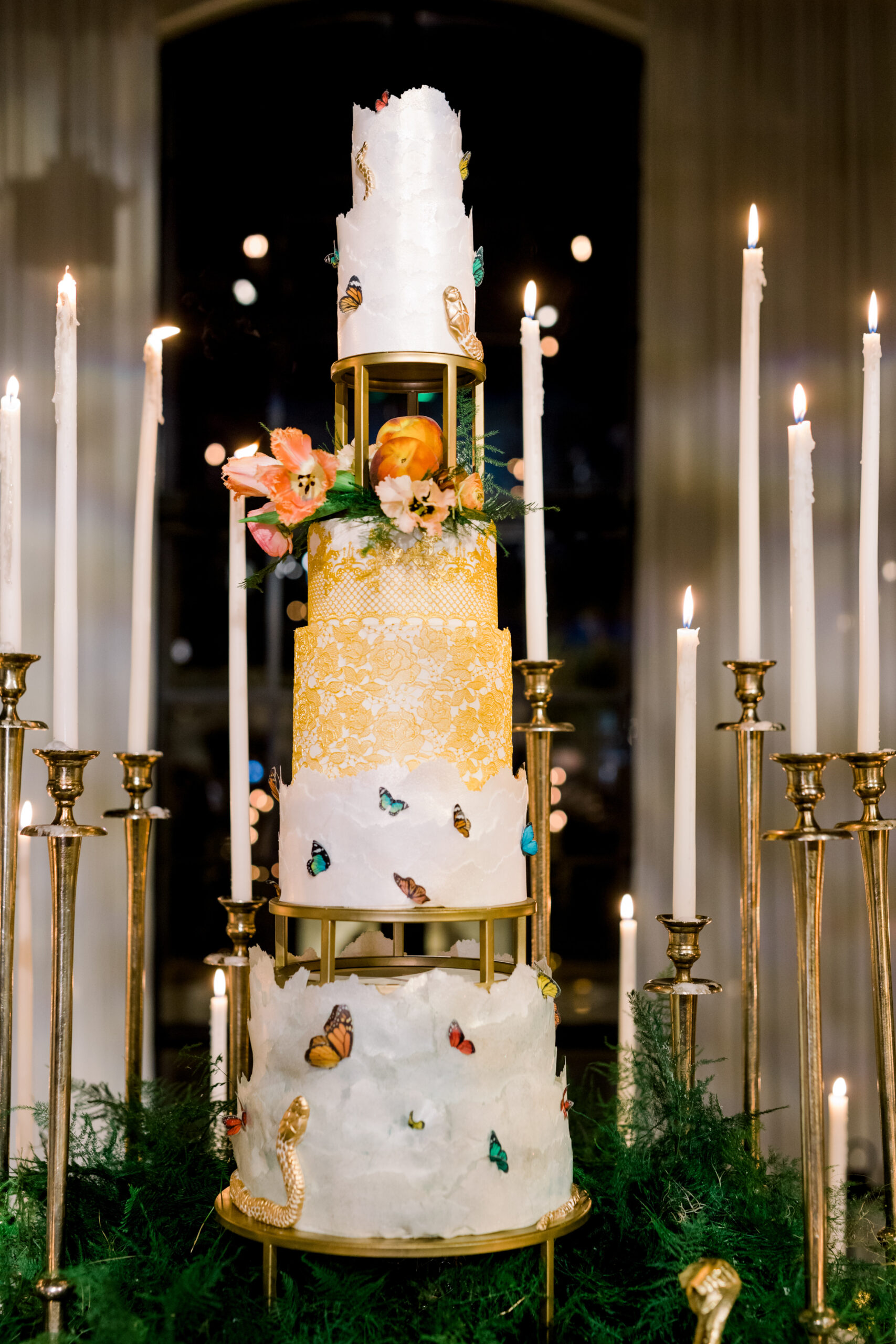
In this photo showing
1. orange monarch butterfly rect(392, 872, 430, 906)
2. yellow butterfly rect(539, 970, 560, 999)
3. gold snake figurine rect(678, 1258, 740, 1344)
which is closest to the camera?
gold snake figurine rect(678, 1258, 740, 1344)

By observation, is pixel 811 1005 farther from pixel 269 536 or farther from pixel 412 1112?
pixel 269 536

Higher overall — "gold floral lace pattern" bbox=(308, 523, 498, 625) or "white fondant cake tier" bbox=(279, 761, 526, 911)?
"gold floral lace pattern" bbox=(308, 523, 498, 625)

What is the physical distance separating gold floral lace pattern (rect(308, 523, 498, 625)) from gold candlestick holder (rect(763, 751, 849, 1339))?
1.72 ft

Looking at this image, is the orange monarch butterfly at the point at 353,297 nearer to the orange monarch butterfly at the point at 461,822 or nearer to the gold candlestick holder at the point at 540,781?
the gold candlestick holder at the point at 540,781

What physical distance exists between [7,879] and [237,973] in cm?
42

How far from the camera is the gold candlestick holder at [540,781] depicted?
6.66 ft

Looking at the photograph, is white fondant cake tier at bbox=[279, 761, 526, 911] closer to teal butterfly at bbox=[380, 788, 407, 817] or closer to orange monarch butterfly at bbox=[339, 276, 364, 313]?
teal butterfly at bbox=[380, 788, 407, 817]

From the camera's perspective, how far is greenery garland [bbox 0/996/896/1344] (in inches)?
62.0

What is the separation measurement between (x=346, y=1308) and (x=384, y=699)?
777 millimetres

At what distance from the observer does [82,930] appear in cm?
370

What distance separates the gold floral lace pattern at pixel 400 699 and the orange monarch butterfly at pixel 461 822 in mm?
A: 42

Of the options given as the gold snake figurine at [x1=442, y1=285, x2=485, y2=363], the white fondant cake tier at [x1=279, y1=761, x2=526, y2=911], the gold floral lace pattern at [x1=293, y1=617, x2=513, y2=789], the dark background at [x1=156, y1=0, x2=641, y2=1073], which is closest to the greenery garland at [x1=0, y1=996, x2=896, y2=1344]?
the white fondant cake tier at [x1=279, y1=761, x2=526, y2=911]

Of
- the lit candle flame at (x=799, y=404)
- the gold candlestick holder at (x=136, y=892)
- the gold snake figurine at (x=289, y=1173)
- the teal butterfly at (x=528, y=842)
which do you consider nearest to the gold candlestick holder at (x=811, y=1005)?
the teal butterfly at (x=528, y=842)

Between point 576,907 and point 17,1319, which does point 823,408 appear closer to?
point 576,907
